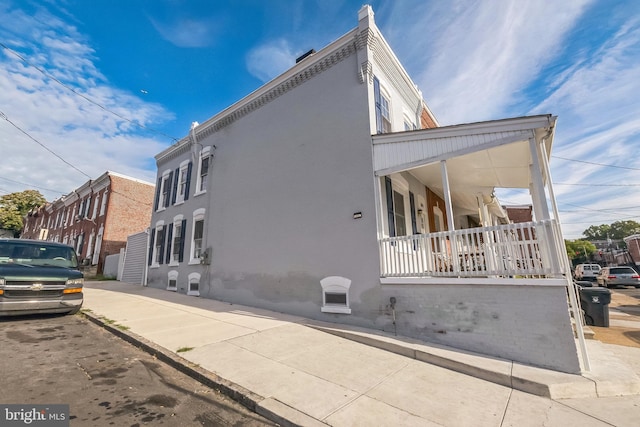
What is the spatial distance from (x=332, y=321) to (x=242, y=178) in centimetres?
634

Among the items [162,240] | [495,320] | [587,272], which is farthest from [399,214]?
[587,272]

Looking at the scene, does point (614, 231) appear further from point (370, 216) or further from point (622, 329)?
point (370, 216)

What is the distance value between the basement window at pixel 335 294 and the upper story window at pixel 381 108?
171 inches

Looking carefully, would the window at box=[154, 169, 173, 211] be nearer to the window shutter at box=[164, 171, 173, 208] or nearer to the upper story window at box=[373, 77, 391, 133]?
the window shutter at box=[164, 171, 173, 208]

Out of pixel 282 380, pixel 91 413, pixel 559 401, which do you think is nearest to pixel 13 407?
pixel 91 413

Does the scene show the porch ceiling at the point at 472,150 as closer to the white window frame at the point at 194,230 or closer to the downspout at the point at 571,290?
the downspout at the point at 571,290

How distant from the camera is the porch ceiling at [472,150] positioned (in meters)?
5.65

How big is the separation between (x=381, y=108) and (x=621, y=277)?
84.4 feet

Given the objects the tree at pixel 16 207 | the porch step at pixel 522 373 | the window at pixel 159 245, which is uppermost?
the tree at pixel 16 207

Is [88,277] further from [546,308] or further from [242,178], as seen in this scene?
[546,308]

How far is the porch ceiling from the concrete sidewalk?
4.09 m

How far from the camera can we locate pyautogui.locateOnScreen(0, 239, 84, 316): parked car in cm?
637

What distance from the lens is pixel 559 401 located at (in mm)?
3814

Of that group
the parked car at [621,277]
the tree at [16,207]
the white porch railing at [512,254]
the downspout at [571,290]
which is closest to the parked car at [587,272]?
the parked car at [621,277]
